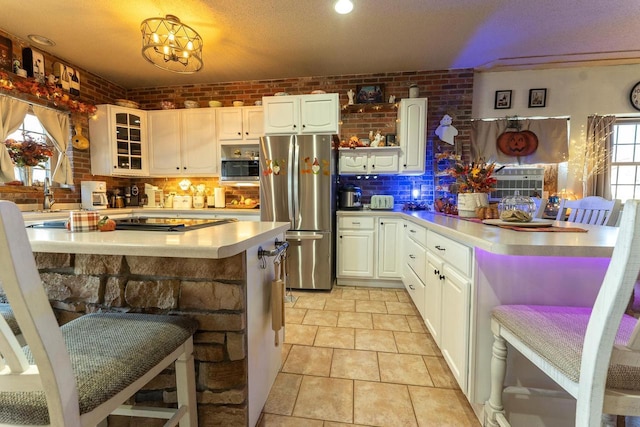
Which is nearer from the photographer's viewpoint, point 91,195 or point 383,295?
point 383,295

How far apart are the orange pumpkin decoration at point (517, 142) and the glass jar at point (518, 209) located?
7.86ft

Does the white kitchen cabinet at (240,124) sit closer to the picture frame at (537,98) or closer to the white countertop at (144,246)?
the white countertop at (144,246)

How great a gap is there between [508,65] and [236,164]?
12.2 ft

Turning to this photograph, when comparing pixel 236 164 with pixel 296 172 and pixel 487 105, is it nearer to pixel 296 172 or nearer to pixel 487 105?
pixel 296 172

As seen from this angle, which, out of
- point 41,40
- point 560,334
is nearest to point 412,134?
point 560,334

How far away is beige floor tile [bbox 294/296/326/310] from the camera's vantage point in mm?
2684

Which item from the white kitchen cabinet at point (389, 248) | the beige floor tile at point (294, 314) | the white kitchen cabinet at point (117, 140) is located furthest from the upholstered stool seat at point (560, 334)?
the white kitchen cabinet at point (117, 140)

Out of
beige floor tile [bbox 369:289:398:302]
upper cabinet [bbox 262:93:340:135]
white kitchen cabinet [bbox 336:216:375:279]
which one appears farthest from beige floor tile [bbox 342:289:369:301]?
upper cabinet [bbox 262:93:340:135]

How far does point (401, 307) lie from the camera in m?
2.65

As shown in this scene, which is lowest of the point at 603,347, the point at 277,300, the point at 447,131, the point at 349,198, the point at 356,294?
the point at 356,294

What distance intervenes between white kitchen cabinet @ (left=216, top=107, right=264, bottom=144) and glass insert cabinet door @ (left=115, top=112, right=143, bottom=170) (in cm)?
113

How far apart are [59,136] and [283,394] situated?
3.81 m

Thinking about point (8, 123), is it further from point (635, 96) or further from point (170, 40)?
point (635, 96)

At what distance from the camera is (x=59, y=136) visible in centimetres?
319
